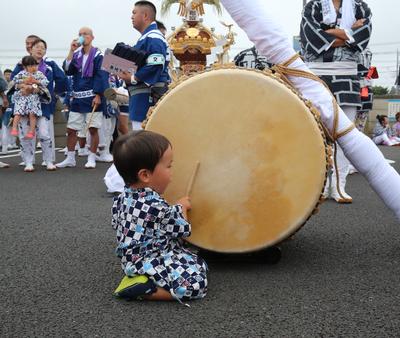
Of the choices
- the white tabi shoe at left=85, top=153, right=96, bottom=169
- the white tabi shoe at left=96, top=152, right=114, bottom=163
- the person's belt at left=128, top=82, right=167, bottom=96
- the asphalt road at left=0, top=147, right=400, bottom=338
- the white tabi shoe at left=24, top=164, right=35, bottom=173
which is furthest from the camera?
the white tabi shoe at left=96, top=152, right=114, bottom=163

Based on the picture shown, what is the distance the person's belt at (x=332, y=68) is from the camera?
3.31 metres

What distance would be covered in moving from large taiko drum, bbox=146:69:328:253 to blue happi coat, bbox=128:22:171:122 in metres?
1.36

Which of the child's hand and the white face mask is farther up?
the white face mask

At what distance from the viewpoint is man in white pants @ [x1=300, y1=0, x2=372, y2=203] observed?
3.26 m

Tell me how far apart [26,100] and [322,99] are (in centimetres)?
403

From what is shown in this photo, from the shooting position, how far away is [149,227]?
5.86 ft

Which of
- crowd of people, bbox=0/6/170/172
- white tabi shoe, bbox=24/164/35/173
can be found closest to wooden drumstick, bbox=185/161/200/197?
crowd of people, bbox=0/6/170/172

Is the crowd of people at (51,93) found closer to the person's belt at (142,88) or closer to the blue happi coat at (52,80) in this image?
the blue happi coat at (52,80)

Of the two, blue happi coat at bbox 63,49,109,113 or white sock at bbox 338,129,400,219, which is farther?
blue happi coat at bbox 63,49,109,113

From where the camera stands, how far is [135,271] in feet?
5.83

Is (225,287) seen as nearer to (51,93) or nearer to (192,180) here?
(192,180)

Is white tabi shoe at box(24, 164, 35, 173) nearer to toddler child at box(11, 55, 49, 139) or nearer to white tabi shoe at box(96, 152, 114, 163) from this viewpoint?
toddler child at box(11, 55, 49, 139)

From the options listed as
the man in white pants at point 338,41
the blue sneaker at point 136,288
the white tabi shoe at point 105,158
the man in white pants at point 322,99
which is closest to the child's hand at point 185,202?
the blue sneaker at point 136,288

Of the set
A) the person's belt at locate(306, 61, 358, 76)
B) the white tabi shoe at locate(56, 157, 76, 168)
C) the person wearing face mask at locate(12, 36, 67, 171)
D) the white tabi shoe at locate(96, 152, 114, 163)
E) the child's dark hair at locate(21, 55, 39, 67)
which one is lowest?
the white tabi shoe at locate(96, 152, 114, 163)
